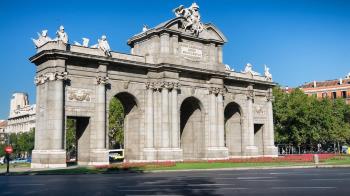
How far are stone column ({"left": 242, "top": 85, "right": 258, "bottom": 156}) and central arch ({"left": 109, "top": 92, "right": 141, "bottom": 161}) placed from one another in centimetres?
1669

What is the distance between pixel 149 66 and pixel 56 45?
10257 millimetres

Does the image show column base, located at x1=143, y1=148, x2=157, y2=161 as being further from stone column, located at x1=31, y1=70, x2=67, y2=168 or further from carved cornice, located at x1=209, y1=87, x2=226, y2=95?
carved cornice, located at x1=209, y1=87, x2=226, y2=95

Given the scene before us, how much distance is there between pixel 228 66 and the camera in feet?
173

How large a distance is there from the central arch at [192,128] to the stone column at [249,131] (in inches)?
336

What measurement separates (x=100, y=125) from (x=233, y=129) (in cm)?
2190

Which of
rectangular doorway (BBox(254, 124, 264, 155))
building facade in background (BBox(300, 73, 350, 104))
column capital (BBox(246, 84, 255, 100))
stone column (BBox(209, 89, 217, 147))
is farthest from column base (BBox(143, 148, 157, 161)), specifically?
building facade in background (BBox(300, 73, 350, 104))

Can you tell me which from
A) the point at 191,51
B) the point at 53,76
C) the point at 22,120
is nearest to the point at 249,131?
the point at 191,51

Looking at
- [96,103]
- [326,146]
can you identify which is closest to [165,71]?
[96,103]

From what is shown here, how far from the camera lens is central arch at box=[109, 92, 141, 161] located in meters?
43.1

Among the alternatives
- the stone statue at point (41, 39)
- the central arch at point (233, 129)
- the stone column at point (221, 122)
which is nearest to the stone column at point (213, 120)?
the stone column at point (221, 122)

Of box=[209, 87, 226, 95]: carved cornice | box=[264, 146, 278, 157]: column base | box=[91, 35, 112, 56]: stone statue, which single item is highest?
box=[91, 35, 112, 56]: stone statue

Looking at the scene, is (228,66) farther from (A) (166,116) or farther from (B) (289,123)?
(B) (289,123)

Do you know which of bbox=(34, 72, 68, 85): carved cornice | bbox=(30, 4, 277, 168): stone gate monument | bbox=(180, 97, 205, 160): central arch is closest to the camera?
bbox=(34, 72, 68, 85): carved cornice

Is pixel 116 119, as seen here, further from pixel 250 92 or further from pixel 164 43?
pixel 164 43
